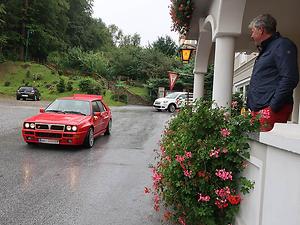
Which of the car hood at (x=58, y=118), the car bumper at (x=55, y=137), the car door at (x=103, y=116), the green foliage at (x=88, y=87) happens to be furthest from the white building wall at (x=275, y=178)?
the green foliage at (x=88, y=87)

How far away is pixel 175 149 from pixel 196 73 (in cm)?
506


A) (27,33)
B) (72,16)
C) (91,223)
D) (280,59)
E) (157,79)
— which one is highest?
(72,16)

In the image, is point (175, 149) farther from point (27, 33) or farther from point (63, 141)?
point (27, 33)

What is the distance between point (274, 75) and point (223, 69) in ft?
5.43

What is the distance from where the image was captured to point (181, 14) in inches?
273

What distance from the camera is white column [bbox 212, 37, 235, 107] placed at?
5.18 metres

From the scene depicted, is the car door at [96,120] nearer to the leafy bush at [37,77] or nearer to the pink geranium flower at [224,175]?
the pink geranium flower at [224,175]

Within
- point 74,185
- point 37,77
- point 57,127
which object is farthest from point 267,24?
point 37,77

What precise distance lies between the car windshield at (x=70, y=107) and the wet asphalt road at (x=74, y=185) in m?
1.11

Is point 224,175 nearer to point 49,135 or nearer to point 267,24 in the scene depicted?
point 267,24

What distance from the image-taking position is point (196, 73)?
9.20 m

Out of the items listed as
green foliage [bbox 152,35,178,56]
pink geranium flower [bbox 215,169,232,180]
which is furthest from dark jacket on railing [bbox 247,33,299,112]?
green foliage [bbox 152,35,178,56]

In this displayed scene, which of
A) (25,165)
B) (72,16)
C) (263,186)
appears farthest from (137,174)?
(72,16)

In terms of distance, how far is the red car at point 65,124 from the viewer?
9.72 metres
